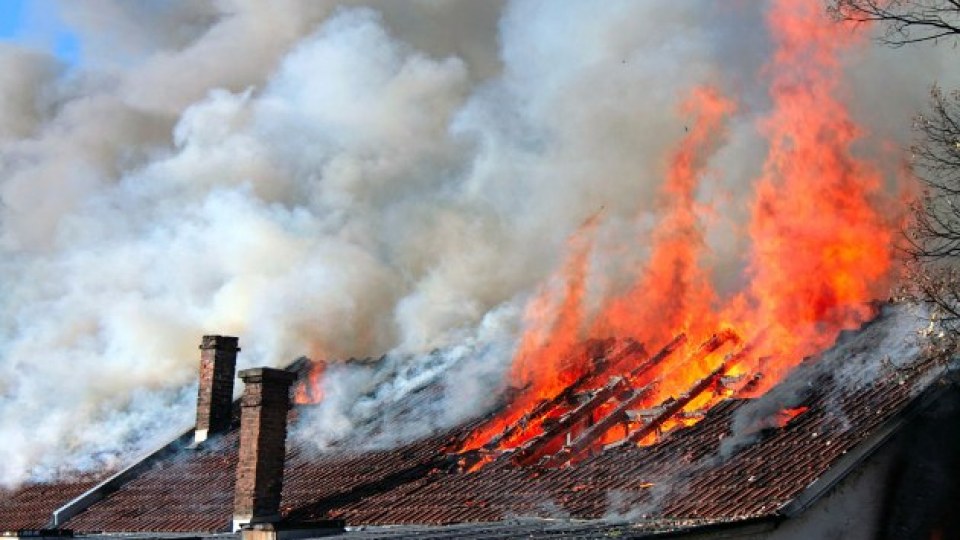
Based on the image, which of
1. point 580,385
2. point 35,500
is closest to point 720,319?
point 580,385

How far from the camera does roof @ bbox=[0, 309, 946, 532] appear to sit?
10.4 metres

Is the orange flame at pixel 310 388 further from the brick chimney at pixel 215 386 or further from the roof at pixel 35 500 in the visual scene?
the roof at pixel 35 500

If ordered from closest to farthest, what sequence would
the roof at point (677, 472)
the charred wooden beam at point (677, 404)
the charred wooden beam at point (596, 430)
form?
the roof at point (677, 472) → the charred wooden beam at point (677, 404) → the charred wooden beam at point (596, 430)

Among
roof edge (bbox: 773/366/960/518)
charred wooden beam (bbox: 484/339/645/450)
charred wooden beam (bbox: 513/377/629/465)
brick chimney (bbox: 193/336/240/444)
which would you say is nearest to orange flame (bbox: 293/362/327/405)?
brick chimney (bbox: 193/336/240/444)

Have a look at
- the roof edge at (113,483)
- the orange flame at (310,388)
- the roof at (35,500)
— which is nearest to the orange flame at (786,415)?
the orange flame at (310,388)

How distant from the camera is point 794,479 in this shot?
1019 cm

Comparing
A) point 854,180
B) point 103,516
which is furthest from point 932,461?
point 103,516

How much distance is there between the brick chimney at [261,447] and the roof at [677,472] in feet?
1.50

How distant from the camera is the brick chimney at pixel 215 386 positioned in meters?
18.7

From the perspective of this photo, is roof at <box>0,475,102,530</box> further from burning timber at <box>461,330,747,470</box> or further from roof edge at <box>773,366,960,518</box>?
roof edge at <box>773,366,960,518</box>

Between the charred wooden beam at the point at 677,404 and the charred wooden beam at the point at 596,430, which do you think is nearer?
the charred wooden beam at the point at 677,404

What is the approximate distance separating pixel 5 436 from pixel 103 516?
7.24 meters

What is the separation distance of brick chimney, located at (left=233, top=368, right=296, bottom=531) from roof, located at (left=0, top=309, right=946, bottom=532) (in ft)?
1.50

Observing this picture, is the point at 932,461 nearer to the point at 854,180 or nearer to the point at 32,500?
the point at 854,180
